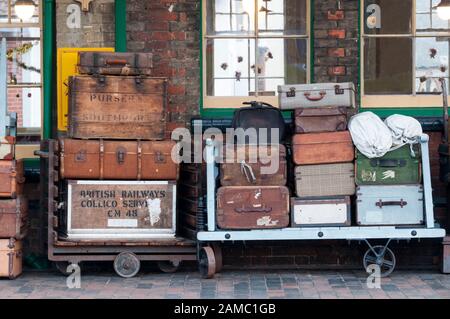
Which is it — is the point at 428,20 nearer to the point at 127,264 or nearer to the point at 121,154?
the point at 121,154

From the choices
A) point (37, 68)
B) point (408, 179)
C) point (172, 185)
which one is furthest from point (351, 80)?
point (37, 68)

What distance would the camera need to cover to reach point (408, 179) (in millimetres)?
9367

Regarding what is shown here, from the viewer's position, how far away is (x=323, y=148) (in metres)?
9.34

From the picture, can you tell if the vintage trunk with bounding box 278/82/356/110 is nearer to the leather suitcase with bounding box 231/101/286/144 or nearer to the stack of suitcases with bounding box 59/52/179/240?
the leather suitcase with bounding box 231/101/286/144

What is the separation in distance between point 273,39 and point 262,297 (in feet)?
9.27

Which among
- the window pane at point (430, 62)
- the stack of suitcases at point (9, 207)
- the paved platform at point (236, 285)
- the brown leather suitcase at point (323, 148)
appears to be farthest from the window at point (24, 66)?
the window pane at point (430, 62)

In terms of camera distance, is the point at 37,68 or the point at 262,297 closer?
the point at 262,297

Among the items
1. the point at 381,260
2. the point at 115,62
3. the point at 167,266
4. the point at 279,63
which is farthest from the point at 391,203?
the point at 115,62

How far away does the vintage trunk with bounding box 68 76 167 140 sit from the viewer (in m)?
9.52

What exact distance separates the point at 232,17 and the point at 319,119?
1597mm
